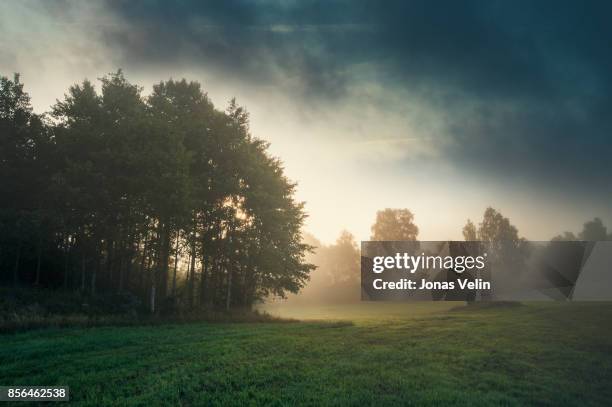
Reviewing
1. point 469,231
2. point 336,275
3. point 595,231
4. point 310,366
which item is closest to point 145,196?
point 310,366

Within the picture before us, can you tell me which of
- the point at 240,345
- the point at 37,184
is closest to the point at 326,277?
the point at 37,184

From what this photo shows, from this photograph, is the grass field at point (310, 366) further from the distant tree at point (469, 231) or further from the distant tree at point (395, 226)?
the distant tree at point (395, 226)

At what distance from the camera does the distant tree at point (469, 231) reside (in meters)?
60.7

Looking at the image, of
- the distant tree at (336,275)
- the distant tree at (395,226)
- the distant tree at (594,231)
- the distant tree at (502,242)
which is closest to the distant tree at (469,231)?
the distant tree at (502,242)

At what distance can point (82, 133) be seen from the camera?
88.6 feet

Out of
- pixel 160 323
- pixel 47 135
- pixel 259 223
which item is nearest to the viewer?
pixel 160 323

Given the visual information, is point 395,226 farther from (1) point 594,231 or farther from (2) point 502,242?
(1) point 594,231

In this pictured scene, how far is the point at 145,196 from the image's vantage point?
2464 centimetres

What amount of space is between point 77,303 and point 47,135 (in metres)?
18.1

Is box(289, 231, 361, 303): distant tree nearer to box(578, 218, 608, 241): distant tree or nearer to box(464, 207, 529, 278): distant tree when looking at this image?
box(464, 207, 529, 278): distant tree

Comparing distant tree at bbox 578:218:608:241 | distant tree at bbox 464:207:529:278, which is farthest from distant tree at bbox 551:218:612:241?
distant tree at bbox 464:207:529:278

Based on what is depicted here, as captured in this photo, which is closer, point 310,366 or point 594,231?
point 310,366

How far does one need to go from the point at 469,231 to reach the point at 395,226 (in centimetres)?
1504

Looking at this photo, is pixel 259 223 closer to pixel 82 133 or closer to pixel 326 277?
pixel 82 133
